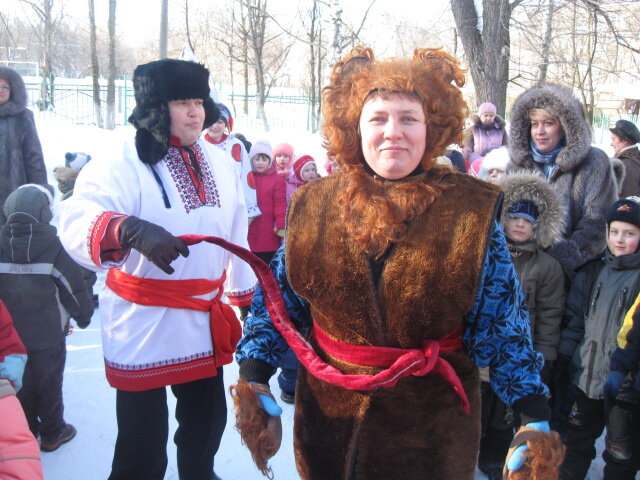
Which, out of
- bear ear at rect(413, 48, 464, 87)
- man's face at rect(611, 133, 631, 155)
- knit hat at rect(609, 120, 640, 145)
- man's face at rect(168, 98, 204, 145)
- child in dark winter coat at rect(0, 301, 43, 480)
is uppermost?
knit hat at rect(609, 120, 640, 145)

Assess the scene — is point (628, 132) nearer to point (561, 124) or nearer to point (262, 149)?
point (561, 124)

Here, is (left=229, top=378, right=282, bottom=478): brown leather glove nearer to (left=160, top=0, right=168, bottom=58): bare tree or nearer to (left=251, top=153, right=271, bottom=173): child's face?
(left=251, top=153, right=271, bottom=173): child's face

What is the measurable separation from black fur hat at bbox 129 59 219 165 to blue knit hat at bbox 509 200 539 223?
1696mm

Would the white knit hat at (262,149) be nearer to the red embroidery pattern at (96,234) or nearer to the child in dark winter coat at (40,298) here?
the child in dark winter coat at (40,298)

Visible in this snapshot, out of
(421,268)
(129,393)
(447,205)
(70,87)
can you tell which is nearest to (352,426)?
(421,268)

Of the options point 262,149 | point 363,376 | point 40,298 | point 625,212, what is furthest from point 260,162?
point 363,376

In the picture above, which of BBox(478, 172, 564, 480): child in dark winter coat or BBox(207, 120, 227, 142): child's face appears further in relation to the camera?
BBox(207, 120, 227, 142): child's face

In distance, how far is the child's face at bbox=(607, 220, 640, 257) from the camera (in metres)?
2.68

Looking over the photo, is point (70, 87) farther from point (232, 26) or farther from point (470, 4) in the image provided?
point (470, 4)

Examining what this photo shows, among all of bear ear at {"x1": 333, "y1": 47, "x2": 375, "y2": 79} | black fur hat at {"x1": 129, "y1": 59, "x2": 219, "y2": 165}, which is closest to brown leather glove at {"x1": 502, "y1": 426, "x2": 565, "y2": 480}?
bear ear at {"x1": 333, "y1": 47, "x2": 375, "y2": 79}

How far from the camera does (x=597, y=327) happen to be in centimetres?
267

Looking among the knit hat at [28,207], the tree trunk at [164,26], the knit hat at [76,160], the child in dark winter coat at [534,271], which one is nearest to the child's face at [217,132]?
the knit hat at [76,160]

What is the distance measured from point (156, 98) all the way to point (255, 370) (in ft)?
3.72

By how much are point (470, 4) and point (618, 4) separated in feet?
11.2
